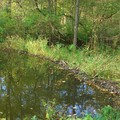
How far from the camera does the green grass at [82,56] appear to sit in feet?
35.2

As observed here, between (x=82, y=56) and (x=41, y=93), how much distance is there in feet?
14.7

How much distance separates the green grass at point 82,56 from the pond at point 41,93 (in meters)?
0.71

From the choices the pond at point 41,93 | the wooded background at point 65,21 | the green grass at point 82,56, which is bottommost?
the pond at point 41,93

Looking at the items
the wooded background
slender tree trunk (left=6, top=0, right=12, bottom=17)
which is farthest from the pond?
slender tree trunk (left=6, top=0, right=12, bottom=17)

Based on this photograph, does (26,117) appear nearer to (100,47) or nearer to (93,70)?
(93,70)

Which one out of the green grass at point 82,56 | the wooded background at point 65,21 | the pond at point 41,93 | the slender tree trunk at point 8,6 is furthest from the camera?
the slender tree trunk at point 8,6

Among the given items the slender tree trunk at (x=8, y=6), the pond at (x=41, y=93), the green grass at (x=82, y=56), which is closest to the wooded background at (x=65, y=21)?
the slender tree trunk at (x=8, y=6)

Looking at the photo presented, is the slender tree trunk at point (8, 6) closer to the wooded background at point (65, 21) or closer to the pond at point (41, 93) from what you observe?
the wooded background at point (65, 21)

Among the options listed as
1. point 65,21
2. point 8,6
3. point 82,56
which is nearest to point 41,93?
point 82,56

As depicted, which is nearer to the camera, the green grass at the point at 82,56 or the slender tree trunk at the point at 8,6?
the green grass at the point at 82,56

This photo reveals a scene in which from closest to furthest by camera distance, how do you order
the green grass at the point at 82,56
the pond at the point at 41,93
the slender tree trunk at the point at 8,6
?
1. the pond at the point at 41,93
2. the green grass at the point at 82,56
3. the slender tree trunk at the point at 8,6

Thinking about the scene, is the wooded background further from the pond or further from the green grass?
the pond

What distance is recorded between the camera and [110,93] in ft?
30.0

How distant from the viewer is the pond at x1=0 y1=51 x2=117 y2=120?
7.58 m
